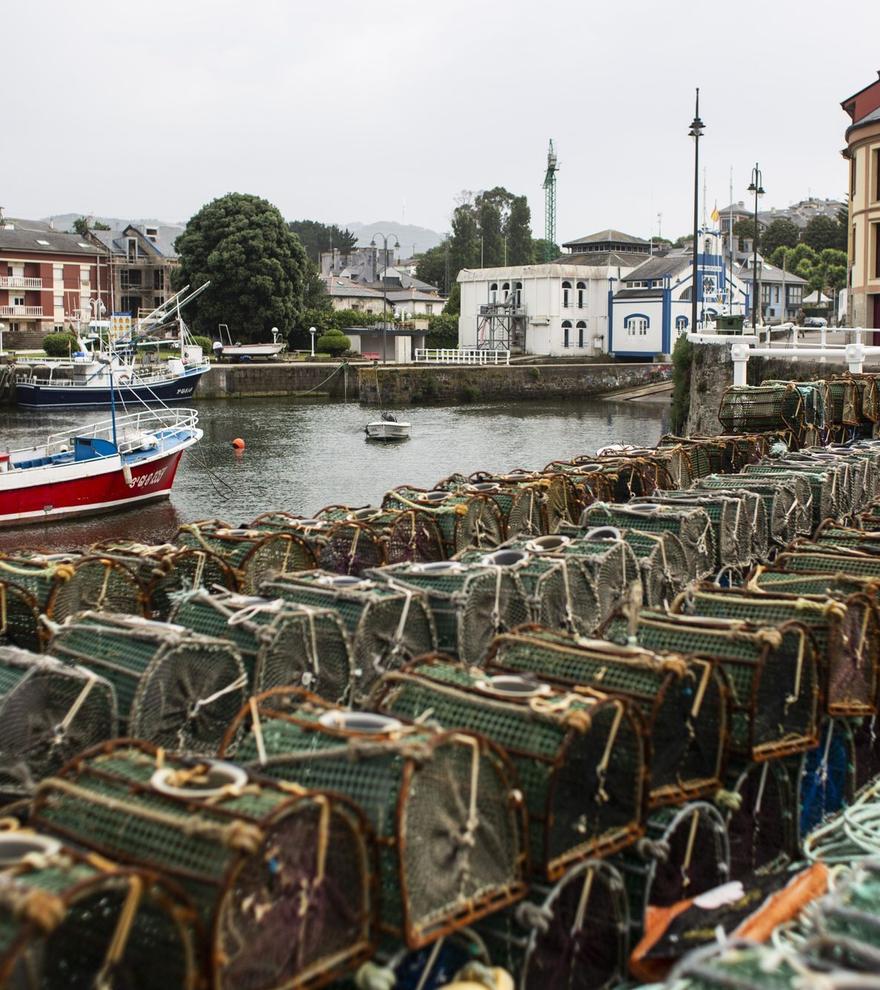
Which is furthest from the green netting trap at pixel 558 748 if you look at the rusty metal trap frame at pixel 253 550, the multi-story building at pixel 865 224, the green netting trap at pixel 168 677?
the multi-story building at pixel 865 224

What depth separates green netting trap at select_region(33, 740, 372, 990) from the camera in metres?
3.78

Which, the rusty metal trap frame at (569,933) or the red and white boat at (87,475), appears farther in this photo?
the red and white boat at (87,475)

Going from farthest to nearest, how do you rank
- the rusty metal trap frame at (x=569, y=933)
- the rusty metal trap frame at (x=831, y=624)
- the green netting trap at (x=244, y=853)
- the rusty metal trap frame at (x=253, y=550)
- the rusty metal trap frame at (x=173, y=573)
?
the rusty metal trap frame at (x=253, y=550)
the rusty metal trap frame at (x=173, y=573)
the rusty metal trap frame at (x=831, y=624)
the rusty metal trap frame at (x=569, y=933)
the green netting trap at (x=244, y=853)

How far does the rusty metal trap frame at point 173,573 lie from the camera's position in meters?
8.41

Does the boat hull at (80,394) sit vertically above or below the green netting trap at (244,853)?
above

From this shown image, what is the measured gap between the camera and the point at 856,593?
688 centimetres

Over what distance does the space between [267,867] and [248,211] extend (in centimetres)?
6661

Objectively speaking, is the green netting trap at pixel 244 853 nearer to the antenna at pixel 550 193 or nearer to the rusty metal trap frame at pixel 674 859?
the rusty metal trap frame at pixel 674 859

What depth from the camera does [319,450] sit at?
134 feet

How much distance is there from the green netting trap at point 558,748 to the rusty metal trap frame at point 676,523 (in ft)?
14.5

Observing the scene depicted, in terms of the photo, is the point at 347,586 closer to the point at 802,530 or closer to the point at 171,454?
the point at 802,530

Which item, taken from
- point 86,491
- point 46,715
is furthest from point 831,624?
point 86,491

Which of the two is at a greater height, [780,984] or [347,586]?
[347,586]

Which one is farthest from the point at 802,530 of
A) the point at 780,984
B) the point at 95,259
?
the point at 95,259
